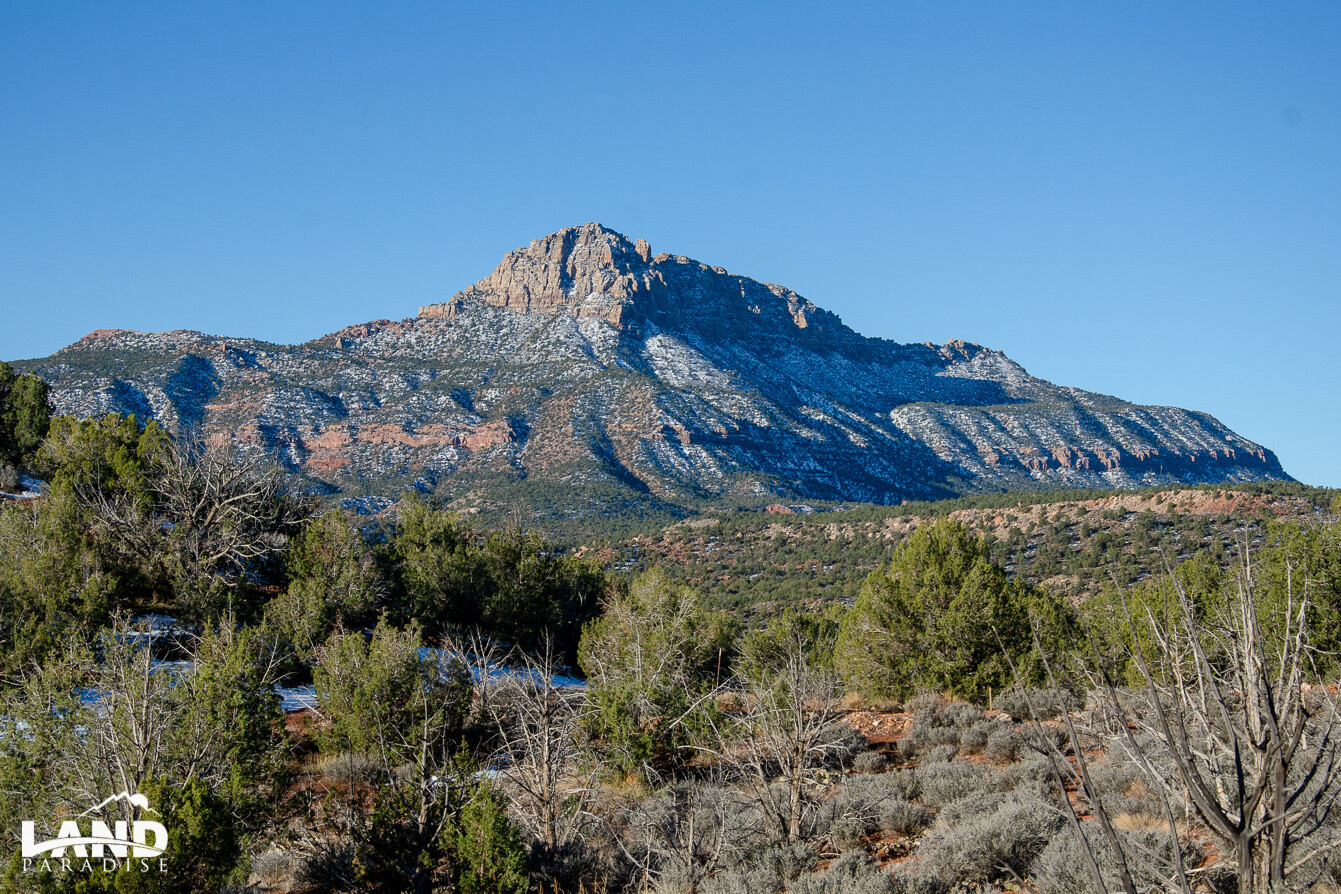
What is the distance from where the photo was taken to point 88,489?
71.5ft

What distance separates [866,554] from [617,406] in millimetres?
44901

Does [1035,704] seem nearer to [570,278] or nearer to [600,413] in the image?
[600,413]

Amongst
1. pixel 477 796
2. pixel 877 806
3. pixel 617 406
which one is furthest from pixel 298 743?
pixel 617 406

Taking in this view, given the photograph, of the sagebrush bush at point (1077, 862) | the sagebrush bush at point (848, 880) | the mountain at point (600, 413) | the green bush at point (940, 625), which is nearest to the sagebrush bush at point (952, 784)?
the sagebrush bush at point (848, 880)

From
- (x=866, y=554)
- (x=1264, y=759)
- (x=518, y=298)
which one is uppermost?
(x=518, y=298)

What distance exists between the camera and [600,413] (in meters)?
94.4

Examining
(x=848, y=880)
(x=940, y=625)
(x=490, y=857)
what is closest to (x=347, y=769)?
(x=490, y=857)

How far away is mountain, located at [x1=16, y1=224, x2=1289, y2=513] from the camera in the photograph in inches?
3332

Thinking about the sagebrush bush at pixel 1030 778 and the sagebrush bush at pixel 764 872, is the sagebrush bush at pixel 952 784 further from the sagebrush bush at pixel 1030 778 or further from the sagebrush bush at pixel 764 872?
the sagebrush bush at pixel 764 872

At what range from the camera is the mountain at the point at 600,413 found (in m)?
84.6

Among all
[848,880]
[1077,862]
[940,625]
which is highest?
[1077,862]

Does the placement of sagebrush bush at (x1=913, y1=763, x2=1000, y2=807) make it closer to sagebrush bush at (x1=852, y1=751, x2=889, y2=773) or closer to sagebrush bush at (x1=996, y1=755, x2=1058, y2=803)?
sagebrush bush at (x1=996, y1=755, x2=1058, y2=803)

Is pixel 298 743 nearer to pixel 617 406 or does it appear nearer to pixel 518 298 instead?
pixel 617 406

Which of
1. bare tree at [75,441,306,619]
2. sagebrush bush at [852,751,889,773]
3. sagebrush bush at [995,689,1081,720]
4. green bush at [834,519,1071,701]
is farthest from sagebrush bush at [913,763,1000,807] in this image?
bare tree at [75,441,306,619]
